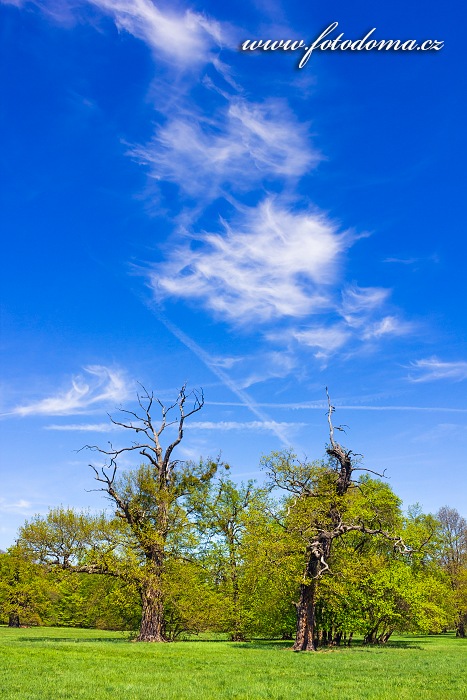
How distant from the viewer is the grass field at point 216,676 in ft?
55.8

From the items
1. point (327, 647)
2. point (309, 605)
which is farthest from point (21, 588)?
point (327, 647)

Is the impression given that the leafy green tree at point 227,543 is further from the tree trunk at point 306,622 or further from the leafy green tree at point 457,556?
the leafy green tree at point 457,556

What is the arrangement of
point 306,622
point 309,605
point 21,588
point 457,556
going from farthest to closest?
point 457,556
point 21,588
point 309,605
point 306,622

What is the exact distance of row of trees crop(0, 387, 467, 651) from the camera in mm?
38844

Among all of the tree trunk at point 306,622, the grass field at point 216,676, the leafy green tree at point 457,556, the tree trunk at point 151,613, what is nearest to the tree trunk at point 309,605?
the tree trunk at point 306,622

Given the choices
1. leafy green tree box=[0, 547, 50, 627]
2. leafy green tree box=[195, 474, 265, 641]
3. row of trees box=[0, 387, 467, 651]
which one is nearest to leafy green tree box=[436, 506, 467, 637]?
row of trees box=[0, 387, 467, 651]

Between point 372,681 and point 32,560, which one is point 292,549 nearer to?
point 372,681

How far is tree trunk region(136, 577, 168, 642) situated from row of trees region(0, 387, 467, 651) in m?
0.10

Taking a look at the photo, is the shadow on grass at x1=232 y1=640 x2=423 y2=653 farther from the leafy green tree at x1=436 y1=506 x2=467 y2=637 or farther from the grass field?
the leafy green tree at x1=436 y1=506 x2=467 y2=637

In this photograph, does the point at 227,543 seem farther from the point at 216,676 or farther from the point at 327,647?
the point at 216,676

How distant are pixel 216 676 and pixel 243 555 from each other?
2136 cm

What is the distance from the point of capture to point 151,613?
45844mm

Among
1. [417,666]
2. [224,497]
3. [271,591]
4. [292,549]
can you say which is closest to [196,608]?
[271,591]

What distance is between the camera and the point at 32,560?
142ft
